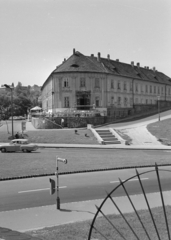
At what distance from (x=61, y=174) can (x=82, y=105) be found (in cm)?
3352

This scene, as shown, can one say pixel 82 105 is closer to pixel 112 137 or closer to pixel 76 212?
pixel 112 137

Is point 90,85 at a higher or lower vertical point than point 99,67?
lower

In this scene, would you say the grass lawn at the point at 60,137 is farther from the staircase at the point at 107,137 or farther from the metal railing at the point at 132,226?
the metal railing at the point at 132,226

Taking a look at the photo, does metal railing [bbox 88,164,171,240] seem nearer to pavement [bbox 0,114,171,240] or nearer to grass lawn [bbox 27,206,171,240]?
grass lawn [bbox 27,206,171,240]

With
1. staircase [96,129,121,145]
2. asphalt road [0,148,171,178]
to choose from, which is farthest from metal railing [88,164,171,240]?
staircase [96,129,121,145]

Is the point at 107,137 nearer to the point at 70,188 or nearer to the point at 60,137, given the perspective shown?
the point at 60,137

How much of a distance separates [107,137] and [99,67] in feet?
64.4

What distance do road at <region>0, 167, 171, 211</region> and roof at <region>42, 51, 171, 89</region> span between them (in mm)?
35160

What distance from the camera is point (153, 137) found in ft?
129

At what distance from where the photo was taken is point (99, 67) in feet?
176

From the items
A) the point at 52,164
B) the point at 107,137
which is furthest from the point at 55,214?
the point at 107,137

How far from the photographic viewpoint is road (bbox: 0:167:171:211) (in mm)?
13305

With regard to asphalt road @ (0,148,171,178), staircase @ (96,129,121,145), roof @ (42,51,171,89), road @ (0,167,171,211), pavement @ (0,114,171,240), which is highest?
roof @ (42,51,171,89)

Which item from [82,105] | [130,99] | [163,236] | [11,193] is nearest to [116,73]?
[130,99]
